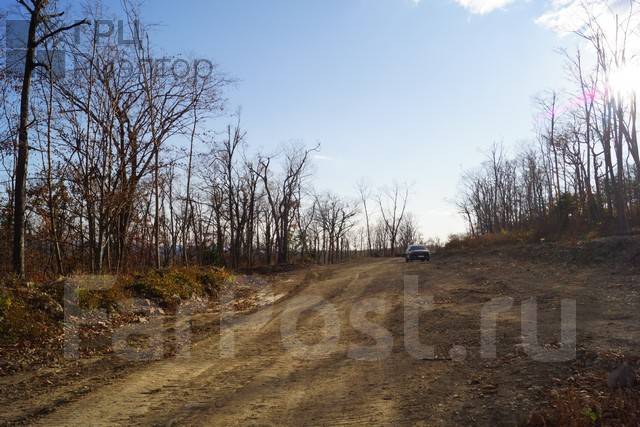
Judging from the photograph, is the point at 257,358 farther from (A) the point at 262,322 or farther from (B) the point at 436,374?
(A) the point at 262,322

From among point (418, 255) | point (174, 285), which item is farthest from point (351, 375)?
point (418, 255)

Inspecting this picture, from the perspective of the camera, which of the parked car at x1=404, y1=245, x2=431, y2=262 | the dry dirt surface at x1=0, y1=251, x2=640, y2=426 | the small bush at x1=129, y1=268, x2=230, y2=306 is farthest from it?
the parked car at x1=404, y1=245, x2=431, y2=262

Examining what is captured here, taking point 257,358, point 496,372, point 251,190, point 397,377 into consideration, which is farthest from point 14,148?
point 251,190

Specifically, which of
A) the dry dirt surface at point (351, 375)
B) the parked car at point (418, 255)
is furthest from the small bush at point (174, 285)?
the parked car at point (418, 255)

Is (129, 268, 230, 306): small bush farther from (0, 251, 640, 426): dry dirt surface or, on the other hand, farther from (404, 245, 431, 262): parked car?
(404, 245, 431, 262): parked car

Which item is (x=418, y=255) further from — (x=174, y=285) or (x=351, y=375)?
(x=351, y=375)

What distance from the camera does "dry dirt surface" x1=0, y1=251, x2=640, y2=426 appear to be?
5789 millimetres

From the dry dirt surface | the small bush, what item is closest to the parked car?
the small bush

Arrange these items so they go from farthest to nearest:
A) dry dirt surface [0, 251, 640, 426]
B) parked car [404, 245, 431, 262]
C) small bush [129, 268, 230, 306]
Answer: parked car [404, 245, 431, 262]
small bush [129, 268, 230, 306]
dry dirt surface [0, 251, 640, 426]

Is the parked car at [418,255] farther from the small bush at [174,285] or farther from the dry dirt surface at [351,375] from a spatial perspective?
the dry dirt surface at [351,375]

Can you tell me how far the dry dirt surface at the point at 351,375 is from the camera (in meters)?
5.79

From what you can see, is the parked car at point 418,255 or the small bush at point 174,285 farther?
the parked car at point 418,255

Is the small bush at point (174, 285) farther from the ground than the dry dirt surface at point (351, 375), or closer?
farther from the ground

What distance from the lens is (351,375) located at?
291 inches
